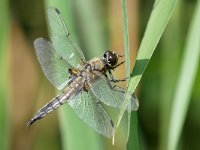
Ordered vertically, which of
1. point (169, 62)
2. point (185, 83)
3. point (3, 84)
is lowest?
point (169, 62)

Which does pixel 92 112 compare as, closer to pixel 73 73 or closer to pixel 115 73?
pixel 73 73

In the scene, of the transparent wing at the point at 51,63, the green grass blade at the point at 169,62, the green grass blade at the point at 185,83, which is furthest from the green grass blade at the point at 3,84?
the green grass blade at the point at 169,62

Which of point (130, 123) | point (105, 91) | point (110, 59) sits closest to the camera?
point (130, 123)

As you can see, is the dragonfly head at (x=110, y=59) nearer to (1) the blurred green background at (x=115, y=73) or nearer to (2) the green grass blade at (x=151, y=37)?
(1) the blurred green background at (x=115, y=73)

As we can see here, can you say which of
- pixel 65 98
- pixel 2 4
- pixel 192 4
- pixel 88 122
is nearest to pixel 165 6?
pixel 88 122

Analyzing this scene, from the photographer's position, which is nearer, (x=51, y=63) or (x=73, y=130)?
(x=73, y=130)

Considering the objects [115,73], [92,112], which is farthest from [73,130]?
[115,73]

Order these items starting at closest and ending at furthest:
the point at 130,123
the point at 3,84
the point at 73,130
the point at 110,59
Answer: the point at 130,123, the point at 73,130, the point at 110,59, the point at 3,84
